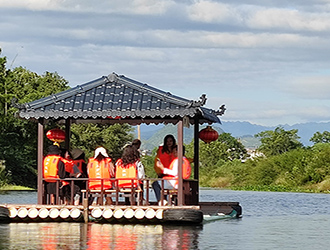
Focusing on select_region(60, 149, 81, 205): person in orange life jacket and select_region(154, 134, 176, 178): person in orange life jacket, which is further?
select_region(154, 134, 176, 178): person in orange life jacket

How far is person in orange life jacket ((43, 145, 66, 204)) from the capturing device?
18.2 metres

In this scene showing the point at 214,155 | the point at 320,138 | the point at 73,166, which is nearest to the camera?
the point at 73,166

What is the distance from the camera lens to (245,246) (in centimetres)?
1398

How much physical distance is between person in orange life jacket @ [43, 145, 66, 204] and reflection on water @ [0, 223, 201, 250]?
996 millimetres

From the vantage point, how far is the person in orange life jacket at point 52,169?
18.2 metres

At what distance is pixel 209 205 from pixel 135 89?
4.38 metres

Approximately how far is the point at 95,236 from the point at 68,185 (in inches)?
148

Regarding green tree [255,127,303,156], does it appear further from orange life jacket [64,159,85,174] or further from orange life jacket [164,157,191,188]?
orange life jacket [164,157,191,188]

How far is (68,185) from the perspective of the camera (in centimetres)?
1856

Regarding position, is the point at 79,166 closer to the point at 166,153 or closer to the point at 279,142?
the point at 166,153

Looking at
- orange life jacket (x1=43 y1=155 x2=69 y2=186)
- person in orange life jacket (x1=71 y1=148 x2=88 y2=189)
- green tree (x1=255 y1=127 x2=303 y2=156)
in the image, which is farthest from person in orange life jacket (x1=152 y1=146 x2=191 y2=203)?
green tree (x1=255 y1=127 x2=303 y2=156)

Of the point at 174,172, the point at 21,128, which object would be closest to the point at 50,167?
the point at 174,172

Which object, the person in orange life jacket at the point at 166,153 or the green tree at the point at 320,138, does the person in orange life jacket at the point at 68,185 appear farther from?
the green tree at the point at 320,138

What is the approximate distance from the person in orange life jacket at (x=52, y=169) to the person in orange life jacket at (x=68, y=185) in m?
0.17
